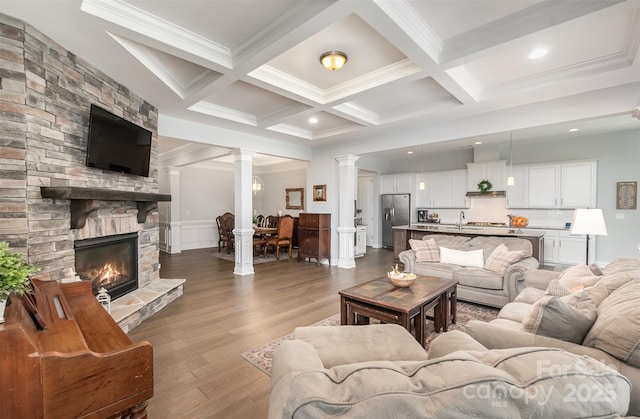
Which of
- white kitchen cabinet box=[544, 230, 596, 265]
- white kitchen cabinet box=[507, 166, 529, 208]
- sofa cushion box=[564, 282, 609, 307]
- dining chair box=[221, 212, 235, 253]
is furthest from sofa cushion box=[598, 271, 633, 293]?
dining chair box=[221, 212, 235, 253]

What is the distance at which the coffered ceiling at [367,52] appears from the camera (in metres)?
2.06

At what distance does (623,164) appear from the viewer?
5402mm

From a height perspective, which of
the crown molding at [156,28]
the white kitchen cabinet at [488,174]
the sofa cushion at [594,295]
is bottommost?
the sofa cushion at [594,295]

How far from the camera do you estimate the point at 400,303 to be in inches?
93.3

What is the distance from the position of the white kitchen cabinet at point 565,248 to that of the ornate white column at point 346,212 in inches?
165

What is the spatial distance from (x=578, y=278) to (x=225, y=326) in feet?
11.3

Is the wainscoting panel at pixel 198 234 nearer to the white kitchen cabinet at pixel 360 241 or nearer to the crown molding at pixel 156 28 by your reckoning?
the white kitchen cabinet at pixel 360 241

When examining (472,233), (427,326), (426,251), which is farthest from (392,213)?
(427,326)

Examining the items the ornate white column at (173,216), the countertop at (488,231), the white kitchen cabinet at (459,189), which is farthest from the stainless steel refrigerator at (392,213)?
the ornate white column at (173,216)

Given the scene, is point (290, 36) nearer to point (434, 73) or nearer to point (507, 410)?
point (434, 73)

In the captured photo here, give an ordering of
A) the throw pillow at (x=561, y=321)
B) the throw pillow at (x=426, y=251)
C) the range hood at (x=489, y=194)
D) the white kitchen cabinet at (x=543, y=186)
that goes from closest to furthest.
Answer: the throw pillow at (x=561, y=321) → the throw pillow at (x=426, y=251) → the white kitchen cabinet at (x=543, y=186) → the range hood at (x=489, y=194)

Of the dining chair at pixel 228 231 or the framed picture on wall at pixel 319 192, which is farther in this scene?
the dining chair at pixel 228 231

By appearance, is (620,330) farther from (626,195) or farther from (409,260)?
(626,195)

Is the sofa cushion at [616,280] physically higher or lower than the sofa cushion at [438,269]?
higher
